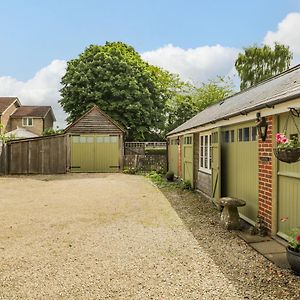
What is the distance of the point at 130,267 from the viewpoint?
4.31m

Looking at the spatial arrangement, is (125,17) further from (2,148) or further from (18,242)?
(2,148)

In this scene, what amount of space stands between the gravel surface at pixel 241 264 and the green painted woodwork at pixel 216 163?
97 cm

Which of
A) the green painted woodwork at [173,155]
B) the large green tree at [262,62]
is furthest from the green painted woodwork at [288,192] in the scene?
the large green tree at [262,62]

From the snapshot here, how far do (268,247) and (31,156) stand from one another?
16.3 metres

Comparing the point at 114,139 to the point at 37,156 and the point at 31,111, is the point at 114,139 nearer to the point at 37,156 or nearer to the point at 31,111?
the point at 37,156

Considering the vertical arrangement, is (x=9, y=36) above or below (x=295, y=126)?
above

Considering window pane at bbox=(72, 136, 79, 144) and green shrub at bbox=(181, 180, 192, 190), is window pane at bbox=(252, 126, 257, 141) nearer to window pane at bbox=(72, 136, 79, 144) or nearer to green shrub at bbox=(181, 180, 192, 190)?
green shrub at bbox=(181, 180, 192, 190)

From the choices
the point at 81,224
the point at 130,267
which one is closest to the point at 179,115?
the point at 81,224

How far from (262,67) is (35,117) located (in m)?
26.3

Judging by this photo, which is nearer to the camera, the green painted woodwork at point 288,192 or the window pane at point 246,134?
the green painted woodwork at point 288,192

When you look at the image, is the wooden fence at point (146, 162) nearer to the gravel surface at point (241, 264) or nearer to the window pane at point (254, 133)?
the gravel surface at point (241, 264)

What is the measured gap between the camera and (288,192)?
5.02 m

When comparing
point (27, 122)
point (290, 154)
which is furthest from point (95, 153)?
point (27, 122)

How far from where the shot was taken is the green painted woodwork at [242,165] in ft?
21.3
